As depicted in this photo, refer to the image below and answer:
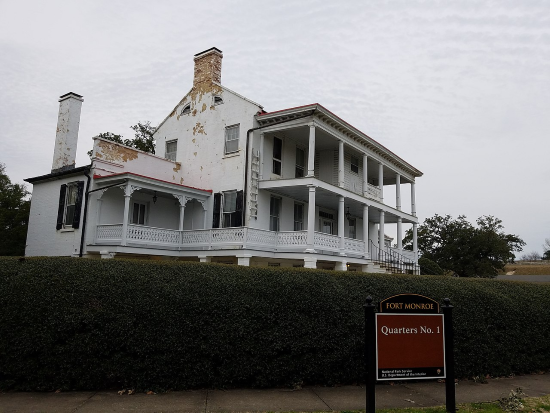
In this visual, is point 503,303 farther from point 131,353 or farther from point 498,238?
point 498,238

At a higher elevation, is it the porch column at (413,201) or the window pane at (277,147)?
the window pane at (277,147)

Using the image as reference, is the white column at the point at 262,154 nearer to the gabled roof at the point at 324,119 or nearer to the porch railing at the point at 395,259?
the gabled roof at the point at 324,119

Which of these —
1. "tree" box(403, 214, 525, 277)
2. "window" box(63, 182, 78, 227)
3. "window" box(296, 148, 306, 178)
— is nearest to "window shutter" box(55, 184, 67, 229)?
"window" box(63, 182, 78, 227)

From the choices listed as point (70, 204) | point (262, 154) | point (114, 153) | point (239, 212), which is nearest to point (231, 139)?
point (262, 154)

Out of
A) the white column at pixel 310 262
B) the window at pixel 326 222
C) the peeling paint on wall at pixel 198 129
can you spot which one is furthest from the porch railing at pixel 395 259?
the peeling paint on wall at pixel 198 129

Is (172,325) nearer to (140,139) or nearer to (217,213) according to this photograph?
(217,213)

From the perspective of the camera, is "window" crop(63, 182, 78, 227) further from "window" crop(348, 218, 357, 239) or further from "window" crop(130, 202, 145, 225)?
"window" crop(348, 218, 357, 239)

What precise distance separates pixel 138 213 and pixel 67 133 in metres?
5.34

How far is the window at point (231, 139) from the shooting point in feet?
67.5

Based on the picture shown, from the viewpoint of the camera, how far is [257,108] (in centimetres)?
2011

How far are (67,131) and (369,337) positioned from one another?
19625 millimetres

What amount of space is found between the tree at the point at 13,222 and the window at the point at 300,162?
1521 cm

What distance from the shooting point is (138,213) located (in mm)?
20344

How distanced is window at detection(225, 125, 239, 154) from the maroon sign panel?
15.3 m
